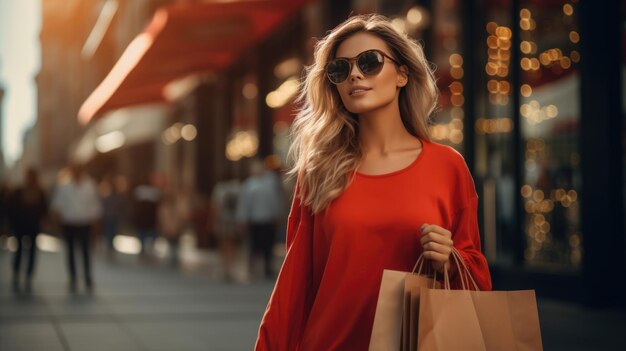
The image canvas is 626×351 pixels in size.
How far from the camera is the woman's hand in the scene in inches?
103

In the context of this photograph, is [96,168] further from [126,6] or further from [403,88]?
[403,88]

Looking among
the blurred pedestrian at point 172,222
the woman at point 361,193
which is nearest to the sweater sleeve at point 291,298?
the woman at point 361,193

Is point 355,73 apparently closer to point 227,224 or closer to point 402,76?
point 402,76

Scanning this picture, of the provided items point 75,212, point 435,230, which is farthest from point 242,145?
point 435,230

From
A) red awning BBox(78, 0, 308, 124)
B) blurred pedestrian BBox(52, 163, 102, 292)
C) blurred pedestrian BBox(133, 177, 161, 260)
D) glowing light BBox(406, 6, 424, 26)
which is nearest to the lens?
blurred pedestrian BBox(52, 163, 102, 292)

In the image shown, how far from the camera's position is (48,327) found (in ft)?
30.6

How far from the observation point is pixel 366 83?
2945 millimetres

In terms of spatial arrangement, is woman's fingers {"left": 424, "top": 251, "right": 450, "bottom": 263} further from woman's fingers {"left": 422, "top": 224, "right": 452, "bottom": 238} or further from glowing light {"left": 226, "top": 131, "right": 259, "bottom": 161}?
glowing light {"left": 226, "top": 131, "right": 259, "bottom": 161}

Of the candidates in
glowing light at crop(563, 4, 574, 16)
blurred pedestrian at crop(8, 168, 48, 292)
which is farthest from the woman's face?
blurred pedestrian at crop(8, 168, 48, 292)

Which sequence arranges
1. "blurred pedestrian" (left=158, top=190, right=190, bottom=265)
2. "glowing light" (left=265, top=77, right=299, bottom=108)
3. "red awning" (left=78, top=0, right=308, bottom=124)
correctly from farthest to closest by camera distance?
"blurred pedestrian" (left=158, top=190, right=190, bottom=265)
"glowing light" (left=265, top=77, right=299, bottom=108)
"red awning" (left=78, top=0, right=308, bottom=124)

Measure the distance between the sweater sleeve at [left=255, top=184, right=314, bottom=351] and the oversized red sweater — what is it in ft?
0.22

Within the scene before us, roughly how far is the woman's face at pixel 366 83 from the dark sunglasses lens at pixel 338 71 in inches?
0.6

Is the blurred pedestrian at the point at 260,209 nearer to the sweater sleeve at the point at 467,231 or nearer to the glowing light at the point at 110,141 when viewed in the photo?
the sweater sleeve at the point at 467,231

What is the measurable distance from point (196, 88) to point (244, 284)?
42.7 ft
